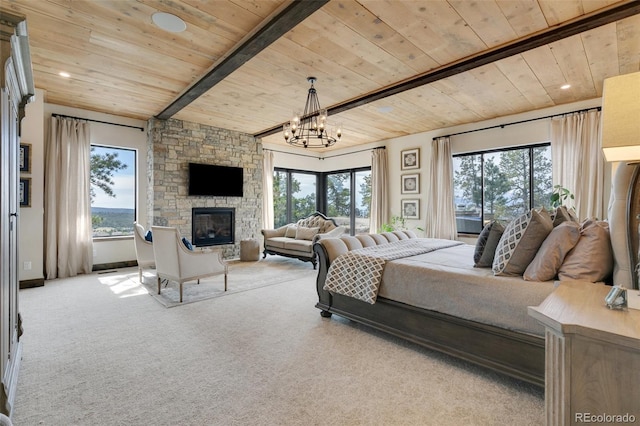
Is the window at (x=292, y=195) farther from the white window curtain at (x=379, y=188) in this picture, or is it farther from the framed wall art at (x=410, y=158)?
the framed wall art at (x=410, y=158)

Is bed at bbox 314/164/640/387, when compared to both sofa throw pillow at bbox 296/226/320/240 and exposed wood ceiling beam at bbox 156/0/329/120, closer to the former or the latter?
exposed wood ceiling beam at bbox 156/0/329/120

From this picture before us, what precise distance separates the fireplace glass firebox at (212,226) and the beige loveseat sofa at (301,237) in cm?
78

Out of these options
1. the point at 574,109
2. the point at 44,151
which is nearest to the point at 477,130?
the point at 574,109

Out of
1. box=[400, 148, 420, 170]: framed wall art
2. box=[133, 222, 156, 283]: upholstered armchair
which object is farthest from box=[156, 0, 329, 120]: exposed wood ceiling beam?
box=[400, 148, 420, 170]: framed wall art

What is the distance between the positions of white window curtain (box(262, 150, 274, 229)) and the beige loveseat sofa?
0.73 m

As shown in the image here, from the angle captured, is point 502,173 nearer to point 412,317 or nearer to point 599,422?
point 412,317

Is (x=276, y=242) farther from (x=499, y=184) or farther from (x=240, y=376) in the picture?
(x=499, y=184)

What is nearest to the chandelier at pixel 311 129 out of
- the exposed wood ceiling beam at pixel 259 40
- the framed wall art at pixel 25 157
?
the exposed wood ceiling beam at pixel 259 40

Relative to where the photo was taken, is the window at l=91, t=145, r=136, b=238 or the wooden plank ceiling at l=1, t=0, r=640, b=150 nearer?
the wooden plank ceiling at l=1, t=0, r=640, b=150

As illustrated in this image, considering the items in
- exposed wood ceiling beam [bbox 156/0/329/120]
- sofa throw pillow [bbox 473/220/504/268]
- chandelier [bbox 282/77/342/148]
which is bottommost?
sofa throw pillow [bbox 473/220/504/268]

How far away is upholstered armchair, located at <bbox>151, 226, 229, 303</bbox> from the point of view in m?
3.62

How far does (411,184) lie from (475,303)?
463 cm

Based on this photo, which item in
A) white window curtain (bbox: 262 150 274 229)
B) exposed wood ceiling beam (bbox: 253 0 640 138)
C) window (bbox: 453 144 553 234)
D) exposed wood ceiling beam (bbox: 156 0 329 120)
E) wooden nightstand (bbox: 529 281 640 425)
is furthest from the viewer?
white window curtain (bbox: 262 150 274 229)

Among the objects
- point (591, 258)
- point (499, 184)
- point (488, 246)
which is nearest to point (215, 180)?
point (488, 246)
